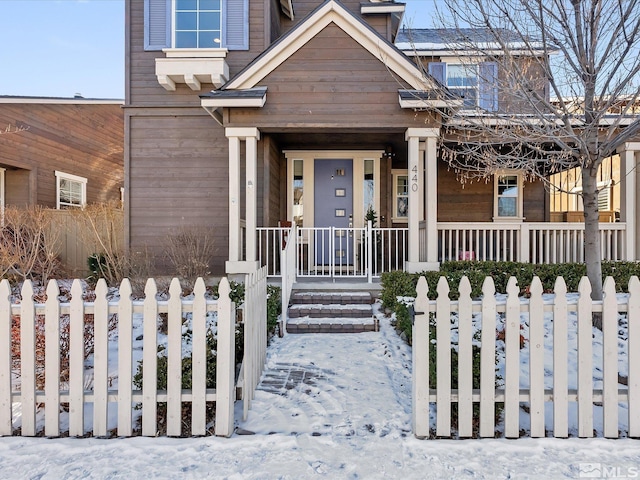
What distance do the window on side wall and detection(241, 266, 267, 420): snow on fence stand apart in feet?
27.2

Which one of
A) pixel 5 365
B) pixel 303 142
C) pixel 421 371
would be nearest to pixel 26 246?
pixel 303 142

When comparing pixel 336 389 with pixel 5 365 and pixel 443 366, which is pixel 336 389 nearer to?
pixel 443 366

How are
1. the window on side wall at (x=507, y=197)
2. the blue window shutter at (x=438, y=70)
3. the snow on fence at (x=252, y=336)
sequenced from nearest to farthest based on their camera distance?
the snow on fence at (x=252, y=336)
the blue window shutter at (x=438, y=70)
the window on side wall at (x=507, y=197)

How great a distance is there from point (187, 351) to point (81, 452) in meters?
1.59

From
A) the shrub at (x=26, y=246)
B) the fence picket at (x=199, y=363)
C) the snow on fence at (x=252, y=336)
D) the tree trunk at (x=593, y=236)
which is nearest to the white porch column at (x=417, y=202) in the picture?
the tree trunk at (x=593, y=236)

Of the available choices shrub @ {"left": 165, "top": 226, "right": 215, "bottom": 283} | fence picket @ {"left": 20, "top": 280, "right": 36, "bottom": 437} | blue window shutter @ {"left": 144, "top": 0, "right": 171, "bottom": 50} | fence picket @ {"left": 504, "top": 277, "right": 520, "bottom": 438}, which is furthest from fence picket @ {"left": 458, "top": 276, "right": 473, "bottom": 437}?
blue window shutter @ {"left": 144, "top": 0, "right": 171, "bottom": 50}

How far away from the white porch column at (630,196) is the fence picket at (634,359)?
5782 mm

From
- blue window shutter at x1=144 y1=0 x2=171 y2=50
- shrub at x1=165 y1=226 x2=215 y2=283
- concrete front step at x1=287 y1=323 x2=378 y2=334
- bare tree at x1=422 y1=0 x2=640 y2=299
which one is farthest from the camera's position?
blue window shutter at x1=144 y1=0 x2=171 y2=50

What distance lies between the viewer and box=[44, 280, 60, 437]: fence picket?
281cm

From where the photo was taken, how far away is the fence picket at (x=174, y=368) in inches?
111

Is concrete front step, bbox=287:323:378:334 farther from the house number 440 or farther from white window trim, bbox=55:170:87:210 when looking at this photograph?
white window trim, bbox=55:170:87:210

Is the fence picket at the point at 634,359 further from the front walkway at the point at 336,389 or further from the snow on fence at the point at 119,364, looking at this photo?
the snow on fence at the point at 119,364

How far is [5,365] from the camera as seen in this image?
2.88 m

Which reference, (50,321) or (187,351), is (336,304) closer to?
(187,351)
